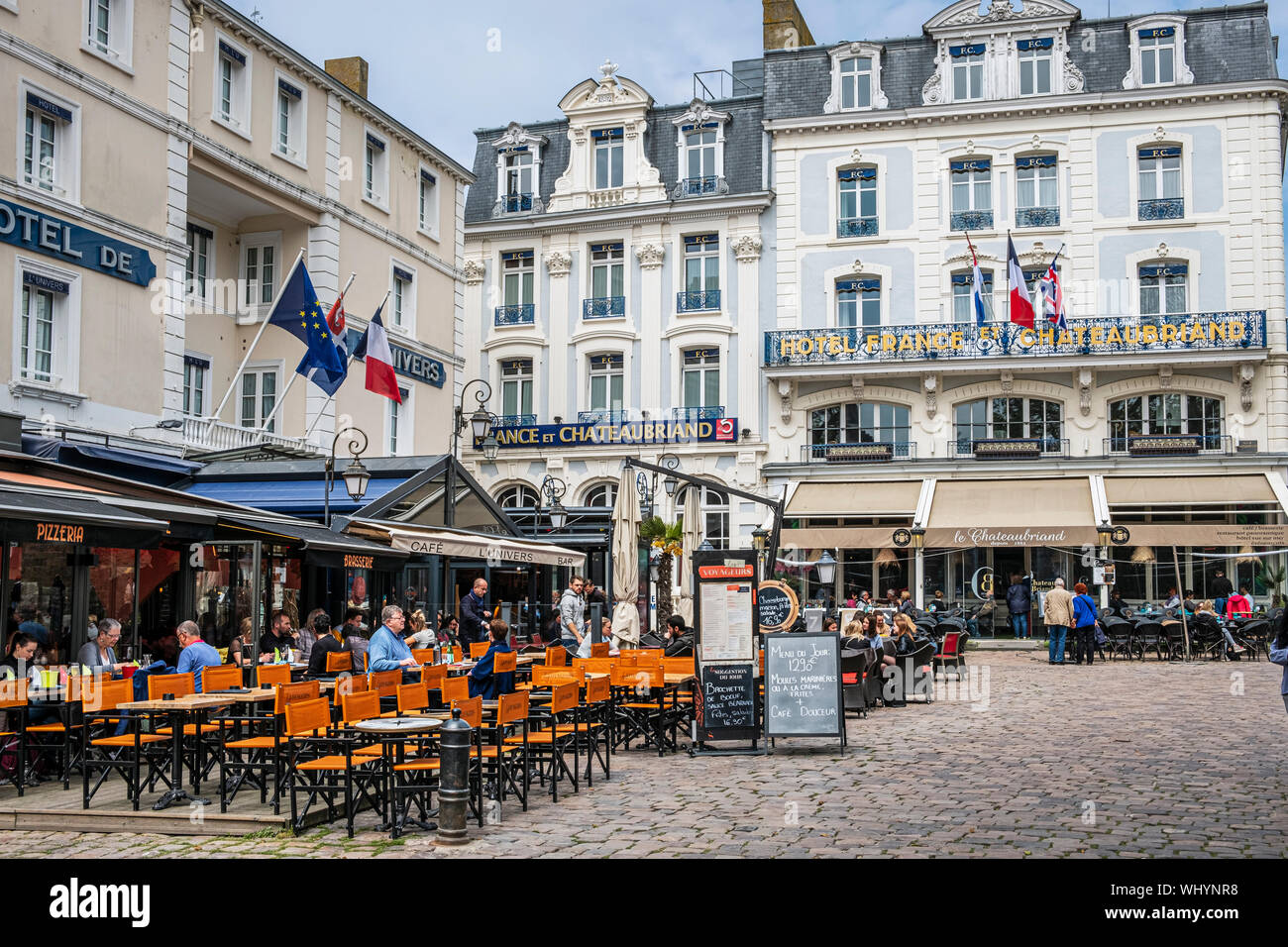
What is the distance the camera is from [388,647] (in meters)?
11.8

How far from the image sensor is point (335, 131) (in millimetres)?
26516

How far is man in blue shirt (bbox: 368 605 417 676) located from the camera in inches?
456

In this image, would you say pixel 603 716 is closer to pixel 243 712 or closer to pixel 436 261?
pixel 243 712

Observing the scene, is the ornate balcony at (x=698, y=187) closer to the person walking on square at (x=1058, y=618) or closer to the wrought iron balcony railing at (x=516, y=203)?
the wrought iron balcony railing at (x=516, y=203)

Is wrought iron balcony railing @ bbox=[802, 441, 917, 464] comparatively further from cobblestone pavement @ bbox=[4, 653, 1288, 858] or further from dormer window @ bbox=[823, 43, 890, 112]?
cobblestone pavement @ bbox=[4, 653, 1288, 858]

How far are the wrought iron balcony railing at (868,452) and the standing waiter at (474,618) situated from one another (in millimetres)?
16376

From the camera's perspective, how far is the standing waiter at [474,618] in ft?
58.5

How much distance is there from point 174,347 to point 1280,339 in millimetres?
25091

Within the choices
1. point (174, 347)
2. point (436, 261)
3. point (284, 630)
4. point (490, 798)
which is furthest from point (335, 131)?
point (490, 798)

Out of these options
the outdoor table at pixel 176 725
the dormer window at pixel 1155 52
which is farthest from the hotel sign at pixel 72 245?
the dormer window at pixel 1155 52

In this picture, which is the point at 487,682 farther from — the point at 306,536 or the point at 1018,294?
the point at 1018,294

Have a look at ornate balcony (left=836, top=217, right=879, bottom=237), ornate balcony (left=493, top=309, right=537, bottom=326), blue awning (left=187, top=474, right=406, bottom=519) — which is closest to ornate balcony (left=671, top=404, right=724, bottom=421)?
ornate balcony (left=493, top=309, right=537, bottom=326)

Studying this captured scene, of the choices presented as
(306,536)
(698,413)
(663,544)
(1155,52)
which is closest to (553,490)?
(663,544)

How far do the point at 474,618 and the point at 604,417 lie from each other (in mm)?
17805
